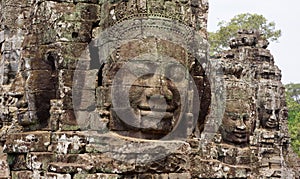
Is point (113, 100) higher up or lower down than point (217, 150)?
higher up

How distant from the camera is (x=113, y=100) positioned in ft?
17.5

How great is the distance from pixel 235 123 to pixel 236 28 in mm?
23009

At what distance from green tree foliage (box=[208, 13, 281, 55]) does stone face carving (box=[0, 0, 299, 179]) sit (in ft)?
79.6

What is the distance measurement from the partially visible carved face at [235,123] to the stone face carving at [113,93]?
109cm

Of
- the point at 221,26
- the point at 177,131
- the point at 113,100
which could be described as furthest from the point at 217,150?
the point at 221,26

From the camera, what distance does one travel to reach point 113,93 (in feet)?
17.6

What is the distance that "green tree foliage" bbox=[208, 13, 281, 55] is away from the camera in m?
31.1

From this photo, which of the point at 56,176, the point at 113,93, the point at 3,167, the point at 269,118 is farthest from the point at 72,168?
the point at 269,118

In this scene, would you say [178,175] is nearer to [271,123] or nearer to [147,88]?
[147,88]

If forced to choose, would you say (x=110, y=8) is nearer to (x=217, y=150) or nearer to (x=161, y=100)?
(x=161, y=100)

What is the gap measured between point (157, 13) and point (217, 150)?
249cm

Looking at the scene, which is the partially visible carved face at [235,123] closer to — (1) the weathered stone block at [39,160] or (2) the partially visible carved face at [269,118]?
(1) the weathered stone block at [39,160]

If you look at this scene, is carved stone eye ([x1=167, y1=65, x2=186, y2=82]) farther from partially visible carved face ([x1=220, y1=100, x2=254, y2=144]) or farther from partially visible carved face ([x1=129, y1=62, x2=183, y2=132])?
partially visible carved face ([x1=220, y1=100, x2=254, y2=144])

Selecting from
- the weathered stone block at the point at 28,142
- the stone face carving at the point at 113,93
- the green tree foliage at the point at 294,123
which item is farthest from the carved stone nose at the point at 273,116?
the green tree foliage at the point at 294,123
